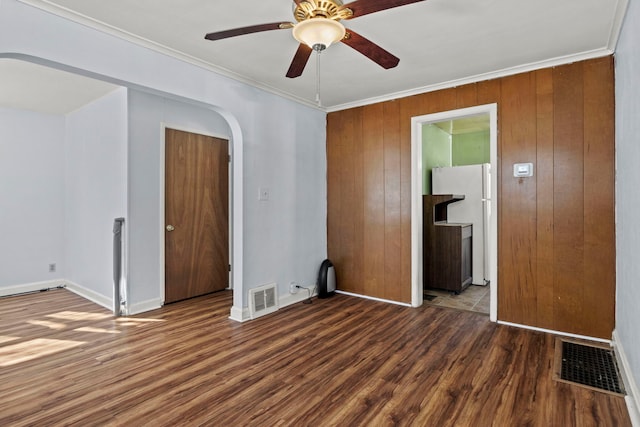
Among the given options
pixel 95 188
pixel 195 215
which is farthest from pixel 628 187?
pixel 95 188

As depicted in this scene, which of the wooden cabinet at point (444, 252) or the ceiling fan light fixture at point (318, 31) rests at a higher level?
the ceiling fan light fixture at point (318, 31)

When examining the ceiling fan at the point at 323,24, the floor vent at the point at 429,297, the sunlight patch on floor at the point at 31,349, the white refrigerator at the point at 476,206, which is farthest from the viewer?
the white refrigerator at the point at 476,206

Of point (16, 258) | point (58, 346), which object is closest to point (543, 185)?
point (58, 346)

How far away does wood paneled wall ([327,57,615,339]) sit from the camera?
2850 millimetres

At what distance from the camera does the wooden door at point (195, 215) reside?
160 inches

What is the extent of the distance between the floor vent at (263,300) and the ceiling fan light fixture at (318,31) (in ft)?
8.19

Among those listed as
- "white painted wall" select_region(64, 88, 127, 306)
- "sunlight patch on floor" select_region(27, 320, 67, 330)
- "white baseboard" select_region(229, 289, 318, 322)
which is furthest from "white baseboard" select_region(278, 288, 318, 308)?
"sunlight patch on floor" select_region(27, 320, 67, 330)

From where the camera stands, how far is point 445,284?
4.57m

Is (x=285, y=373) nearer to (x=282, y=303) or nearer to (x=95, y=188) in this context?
(x=282, y=303)

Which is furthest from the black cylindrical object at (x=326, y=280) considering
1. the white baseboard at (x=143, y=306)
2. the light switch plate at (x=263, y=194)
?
the white baseboard at (x=143, y=306)

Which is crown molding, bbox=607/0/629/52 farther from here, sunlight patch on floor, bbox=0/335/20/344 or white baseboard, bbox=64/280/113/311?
sunlight patch on floor, bbox=0/335/20/344

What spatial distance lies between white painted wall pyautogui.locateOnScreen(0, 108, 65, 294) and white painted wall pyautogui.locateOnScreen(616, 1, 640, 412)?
633 centimetres

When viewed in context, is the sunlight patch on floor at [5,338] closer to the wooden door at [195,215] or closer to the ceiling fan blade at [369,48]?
the wooden door at [195,215]

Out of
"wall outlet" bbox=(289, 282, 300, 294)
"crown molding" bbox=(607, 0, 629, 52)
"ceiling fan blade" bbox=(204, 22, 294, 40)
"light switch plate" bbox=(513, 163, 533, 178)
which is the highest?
"crown molding" bbox=(607, 0, 629, 52)
